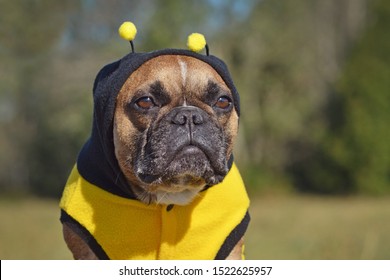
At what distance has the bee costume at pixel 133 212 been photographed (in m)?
4.23

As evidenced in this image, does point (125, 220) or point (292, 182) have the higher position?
point (125, 220)

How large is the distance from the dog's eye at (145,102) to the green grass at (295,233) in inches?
135

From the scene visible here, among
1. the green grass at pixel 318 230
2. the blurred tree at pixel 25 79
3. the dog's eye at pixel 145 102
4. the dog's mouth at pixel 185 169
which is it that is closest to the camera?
the dog's mouth at pixel 185 169

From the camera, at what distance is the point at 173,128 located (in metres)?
Result: 3.92

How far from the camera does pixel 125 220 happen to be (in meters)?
4.25

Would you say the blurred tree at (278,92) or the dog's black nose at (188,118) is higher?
the dog's black nose at (188,118)

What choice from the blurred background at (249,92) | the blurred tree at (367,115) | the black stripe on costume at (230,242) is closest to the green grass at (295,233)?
the blurred background at (249,92)

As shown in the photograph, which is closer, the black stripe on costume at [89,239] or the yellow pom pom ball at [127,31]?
the black stripe on costume at [89,239]

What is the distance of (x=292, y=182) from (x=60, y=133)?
841 centimetres

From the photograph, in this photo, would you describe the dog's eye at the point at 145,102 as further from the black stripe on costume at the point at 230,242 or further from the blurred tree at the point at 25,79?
the blurred tree at the point at 25,79

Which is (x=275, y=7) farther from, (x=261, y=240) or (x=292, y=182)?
(x=261, y=240)

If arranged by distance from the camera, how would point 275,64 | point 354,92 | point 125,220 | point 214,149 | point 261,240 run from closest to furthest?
point 214,149, point 125,220, point 261,240, point 354,92, point 275,64

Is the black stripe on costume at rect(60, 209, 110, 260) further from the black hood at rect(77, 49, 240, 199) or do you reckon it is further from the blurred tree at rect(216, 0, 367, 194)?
the blurred tree at rect(216, 0, 367, 194)

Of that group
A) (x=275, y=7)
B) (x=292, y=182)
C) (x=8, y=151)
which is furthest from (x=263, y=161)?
(x=8, y=151)
